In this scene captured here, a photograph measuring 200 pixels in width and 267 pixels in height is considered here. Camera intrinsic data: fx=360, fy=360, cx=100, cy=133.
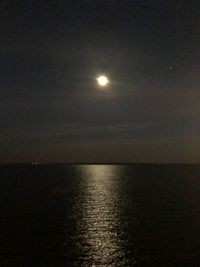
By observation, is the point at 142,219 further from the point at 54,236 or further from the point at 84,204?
the point at 84,204

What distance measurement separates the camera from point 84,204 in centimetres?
14000

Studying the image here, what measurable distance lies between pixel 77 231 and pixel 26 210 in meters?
38.7

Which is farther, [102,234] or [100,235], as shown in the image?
[102,234]

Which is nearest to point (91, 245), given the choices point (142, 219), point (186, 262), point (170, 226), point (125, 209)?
point (186, 262)

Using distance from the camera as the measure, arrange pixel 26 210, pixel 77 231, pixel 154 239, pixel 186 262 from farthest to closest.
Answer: pixel 26 210 < pixel 77 231 < pixel 154 239 < pixel 186 262

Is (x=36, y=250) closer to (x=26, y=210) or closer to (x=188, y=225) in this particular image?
(x=188, y=225)

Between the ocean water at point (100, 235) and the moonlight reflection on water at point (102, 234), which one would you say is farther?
the moonlight reflection on water at point (102, 234)

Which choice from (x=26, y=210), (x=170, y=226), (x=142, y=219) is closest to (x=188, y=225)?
(x=170, y=226)

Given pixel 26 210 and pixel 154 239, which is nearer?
pixel 154 239

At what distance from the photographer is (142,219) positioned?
103 metres

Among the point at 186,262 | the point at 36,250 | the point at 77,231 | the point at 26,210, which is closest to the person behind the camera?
the point at 186,262

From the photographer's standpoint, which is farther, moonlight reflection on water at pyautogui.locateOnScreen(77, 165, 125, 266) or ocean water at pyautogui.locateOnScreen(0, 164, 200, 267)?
moonlight reflection on water at pyautogui.locateOnScreen(77, 165, 125, 266)

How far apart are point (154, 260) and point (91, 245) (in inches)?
585

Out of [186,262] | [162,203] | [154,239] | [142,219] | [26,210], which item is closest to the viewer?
[186,262]
